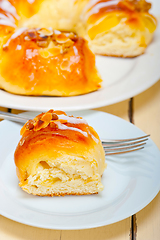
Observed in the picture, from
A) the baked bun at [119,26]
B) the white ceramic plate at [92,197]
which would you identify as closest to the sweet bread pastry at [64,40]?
the baked bun at [119,26]

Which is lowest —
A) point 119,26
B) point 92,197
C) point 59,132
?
point 92,197

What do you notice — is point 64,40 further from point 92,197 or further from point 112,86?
point 92,197

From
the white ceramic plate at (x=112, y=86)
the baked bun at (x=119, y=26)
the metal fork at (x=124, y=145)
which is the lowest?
the metal fork at (x=124, y=145)

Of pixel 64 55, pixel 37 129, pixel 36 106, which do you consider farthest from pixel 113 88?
pixel 37 129

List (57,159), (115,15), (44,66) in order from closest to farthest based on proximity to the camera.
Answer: (57,159)
(44,66)
(115,15)

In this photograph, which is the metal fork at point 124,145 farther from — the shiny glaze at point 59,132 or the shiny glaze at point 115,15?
the shiny glaze at point 115,15

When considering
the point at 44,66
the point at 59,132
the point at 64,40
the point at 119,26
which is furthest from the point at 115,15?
the point at 59,132
